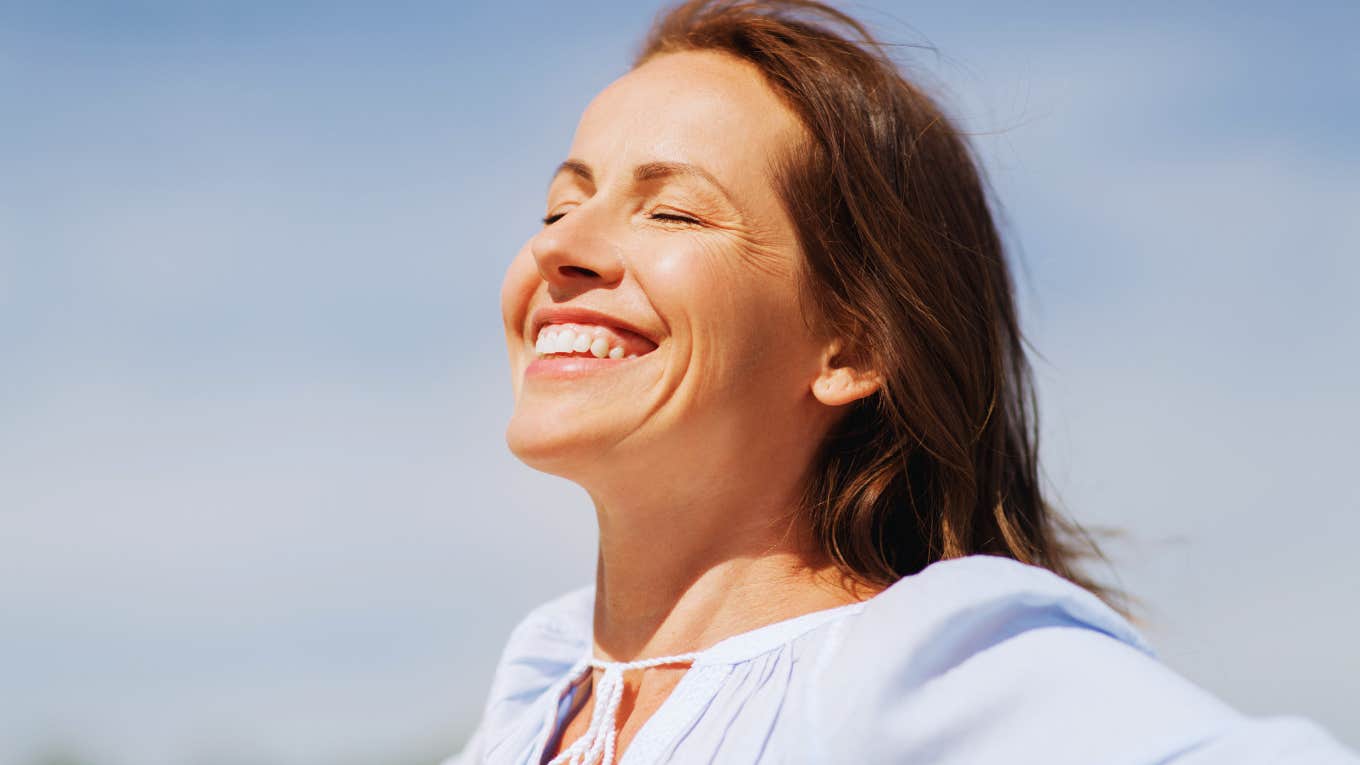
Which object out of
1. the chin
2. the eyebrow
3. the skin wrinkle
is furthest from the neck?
the eyebrow

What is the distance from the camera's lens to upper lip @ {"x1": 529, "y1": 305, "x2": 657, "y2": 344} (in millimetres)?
2336

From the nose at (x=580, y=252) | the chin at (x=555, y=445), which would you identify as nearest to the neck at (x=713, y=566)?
the chin at (x=555, y=445)

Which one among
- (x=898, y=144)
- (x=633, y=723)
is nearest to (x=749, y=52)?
(x=898, y=144)

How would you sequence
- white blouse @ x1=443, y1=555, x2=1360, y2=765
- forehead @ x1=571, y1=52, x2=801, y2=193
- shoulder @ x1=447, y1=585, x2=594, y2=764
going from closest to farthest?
1. white blouse @ x1=443, y1=555, x2=1360, y2=765
2. forehead @ x1=571, y1=52, x2=801, y2=193
3. shoulder @ x1=447, y1=585, x2=594, y2=764

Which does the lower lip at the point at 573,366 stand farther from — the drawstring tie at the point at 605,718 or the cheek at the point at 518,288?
the drawstring tie at the point at 605,718

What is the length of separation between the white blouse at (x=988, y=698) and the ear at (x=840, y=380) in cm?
48

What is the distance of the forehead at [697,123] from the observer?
2.40m

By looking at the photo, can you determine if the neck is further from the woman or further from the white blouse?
the white blouse

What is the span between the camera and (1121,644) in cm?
186

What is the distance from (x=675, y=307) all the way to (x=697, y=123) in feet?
1.26

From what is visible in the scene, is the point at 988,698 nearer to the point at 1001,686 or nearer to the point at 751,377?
the point at 1001,686

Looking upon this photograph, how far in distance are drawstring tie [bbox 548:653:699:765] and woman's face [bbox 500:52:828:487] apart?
1.13 ft

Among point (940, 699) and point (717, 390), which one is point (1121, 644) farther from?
point (717, 390)

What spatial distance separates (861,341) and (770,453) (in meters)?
0.28
